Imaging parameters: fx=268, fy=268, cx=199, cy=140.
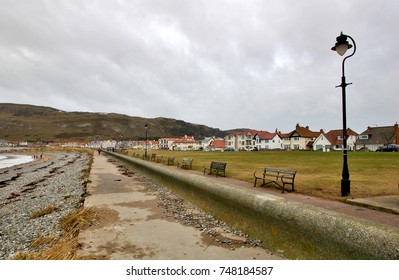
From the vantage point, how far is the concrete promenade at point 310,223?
4137 mm

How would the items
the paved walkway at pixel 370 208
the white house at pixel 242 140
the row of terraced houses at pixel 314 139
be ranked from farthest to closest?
1. the white house at pixel 242 140
2. the row of terraced houses at pixel 314 139
3. the paved walkway at pixel 370 208

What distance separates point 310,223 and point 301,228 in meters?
0.25

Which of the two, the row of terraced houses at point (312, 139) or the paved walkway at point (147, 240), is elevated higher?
the row of terraced houses at point (312, 139)

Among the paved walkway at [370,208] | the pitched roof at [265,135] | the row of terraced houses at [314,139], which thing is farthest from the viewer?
the pitched roof at [265,135]

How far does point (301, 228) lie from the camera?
5.36 meters

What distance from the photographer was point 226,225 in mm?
8055

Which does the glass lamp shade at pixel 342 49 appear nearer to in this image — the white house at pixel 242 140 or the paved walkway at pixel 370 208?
the paved walkway at pixel 370 208

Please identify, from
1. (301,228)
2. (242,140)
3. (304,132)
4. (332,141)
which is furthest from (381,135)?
(301,228)

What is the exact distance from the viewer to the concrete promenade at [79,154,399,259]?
4137mm

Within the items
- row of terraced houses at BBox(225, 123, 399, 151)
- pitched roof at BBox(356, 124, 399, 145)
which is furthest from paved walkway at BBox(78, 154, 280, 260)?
pitched roof at BBox(356, 124, 399, 145)

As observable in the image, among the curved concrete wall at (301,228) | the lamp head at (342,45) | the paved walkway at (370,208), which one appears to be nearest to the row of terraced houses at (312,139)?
the lamp head at (342,45)

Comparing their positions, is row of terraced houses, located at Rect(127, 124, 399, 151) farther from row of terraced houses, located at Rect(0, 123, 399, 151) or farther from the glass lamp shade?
the glass lamp shade
